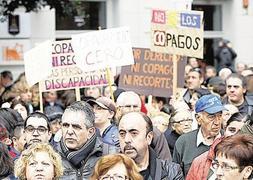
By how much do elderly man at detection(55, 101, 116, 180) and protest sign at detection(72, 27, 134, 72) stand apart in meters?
3.14

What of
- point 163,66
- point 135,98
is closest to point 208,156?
point 135,98

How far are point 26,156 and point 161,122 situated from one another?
3486 mm

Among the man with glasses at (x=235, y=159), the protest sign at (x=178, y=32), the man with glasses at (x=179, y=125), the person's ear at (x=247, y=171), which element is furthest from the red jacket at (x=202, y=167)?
the protest sign at (x=178, y=32)

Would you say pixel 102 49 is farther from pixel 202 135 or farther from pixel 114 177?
pixel 114 177

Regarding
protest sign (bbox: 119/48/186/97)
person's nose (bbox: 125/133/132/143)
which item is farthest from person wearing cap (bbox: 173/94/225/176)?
protest sign (bbox: 119/48/186/97)

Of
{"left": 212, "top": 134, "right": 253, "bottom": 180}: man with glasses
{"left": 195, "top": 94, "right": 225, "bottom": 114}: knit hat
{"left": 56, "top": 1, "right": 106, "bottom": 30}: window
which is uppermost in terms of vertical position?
{"left": 56, "top": 1, "right": 106, "bottom": 30}: window

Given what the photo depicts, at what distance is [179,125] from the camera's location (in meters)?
8.38

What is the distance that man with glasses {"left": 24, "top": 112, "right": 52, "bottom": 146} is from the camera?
729cm

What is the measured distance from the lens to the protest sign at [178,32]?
10719 mm

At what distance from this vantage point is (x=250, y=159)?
500 centimetres

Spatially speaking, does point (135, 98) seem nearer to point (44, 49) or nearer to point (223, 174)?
point (44, 49)

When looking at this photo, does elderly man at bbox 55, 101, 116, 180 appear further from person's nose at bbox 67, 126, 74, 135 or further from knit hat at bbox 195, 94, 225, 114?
knit hat at bbox 195, 94, 225, 114

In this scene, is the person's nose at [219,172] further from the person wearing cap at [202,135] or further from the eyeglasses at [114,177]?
the person wearing cap at [202,135]

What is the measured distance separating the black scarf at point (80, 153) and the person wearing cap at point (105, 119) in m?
0.85
